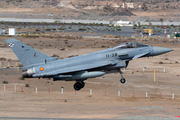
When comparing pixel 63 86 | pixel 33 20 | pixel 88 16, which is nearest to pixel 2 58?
pixel 63 86

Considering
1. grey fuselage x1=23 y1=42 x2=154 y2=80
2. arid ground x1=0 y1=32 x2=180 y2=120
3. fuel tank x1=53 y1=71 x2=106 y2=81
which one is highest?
grey fuselage x1=23 y1=42 x2=154 y2=80

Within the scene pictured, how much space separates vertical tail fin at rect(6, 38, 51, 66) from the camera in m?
34.4

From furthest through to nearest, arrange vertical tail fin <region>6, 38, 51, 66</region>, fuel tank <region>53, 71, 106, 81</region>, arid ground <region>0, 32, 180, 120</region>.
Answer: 1. arid ground <region>0, 32, 180, 120</region>
2. vertical tail fin <region>6, 38, 51, 66</region>
3. fuel tank <region>53, 71, 106, 81</region>

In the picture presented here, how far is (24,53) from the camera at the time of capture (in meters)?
34.7

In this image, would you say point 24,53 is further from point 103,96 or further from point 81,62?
point 103,96

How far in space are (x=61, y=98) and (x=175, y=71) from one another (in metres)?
27.2

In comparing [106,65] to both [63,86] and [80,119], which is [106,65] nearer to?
[80,119]

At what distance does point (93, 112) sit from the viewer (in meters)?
42.1

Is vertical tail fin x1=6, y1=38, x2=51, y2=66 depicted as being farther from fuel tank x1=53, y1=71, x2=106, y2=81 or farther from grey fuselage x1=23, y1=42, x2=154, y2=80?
fuel tank x1=53, y1=71, x2=106, y2=81

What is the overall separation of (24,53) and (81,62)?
232 inches

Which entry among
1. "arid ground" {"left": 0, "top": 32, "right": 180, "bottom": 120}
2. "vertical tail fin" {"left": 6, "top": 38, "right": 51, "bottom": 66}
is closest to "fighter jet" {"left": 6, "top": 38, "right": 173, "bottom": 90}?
"vertical tail fin" {"left": 6, "top": 38, "right": 51, "bottom": 66}

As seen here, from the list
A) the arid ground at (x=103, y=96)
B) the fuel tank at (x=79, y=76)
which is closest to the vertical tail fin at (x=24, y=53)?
the fuel tank at (x=79, y=76)

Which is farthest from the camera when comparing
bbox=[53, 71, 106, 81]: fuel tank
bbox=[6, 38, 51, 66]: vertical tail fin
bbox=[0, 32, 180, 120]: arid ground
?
bbox=[0, 32, 180, 120]: arid ground

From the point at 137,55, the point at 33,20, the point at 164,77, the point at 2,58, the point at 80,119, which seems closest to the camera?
the point at 137,55
